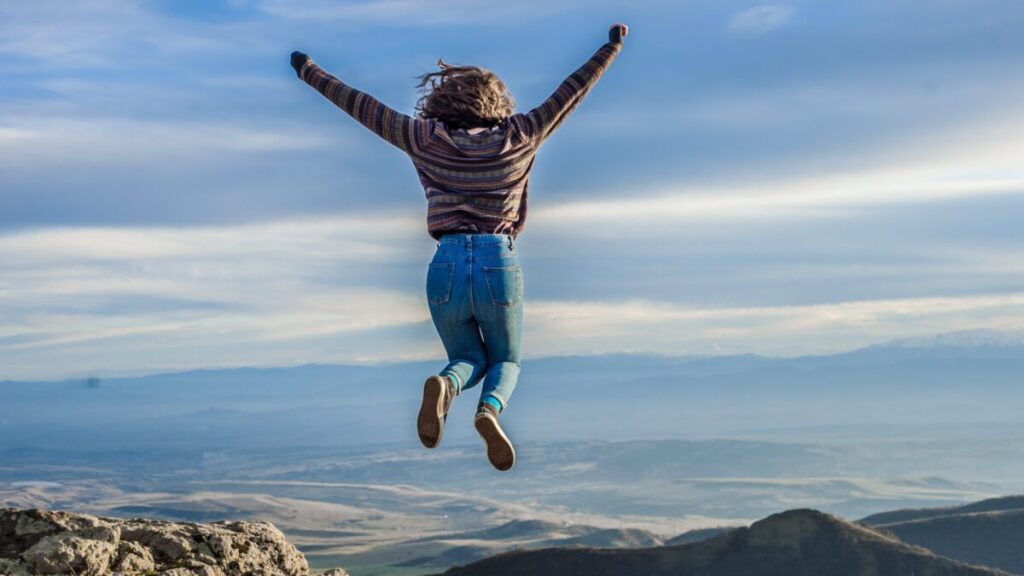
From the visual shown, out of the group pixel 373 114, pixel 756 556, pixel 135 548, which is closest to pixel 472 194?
pixel 373 114

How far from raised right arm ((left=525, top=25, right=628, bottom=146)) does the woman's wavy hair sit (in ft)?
0.75

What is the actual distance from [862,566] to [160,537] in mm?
66768

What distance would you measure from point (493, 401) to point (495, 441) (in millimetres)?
409

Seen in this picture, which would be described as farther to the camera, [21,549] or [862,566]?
[862,566]

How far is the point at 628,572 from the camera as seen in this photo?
7450cm

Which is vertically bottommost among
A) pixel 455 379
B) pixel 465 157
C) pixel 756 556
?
pixel 756 556

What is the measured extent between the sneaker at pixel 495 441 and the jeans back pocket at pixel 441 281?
0.91 metres

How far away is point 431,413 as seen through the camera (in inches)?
346

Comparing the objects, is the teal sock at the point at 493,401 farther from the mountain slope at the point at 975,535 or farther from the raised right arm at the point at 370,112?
the mountain slope at the point at 975,535

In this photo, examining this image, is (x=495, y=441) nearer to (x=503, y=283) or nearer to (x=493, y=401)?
(x=493, y=401)

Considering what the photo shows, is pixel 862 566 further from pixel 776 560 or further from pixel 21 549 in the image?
pixel 21 549

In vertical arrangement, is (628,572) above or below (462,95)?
below

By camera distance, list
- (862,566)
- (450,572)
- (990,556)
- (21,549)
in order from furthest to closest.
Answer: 1. (990,556)
2. (450,572)
3. (862,566)
4. (21,549)

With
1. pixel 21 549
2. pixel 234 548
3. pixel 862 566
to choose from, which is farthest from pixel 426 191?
pixel 862 566
